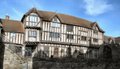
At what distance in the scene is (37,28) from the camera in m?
42.2

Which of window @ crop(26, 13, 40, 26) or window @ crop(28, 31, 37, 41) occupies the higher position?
window @ crop(26, 13, 40, 26)

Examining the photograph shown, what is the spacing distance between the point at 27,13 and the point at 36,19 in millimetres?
1826

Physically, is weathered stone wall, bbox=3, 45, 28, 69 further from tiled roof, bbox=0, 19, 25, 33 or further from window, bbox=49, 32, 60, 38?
window, bbox=49, 32, 60, 38

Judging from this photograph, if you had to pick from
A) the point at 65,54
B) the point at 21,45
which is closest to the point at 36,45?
the point at 21,45

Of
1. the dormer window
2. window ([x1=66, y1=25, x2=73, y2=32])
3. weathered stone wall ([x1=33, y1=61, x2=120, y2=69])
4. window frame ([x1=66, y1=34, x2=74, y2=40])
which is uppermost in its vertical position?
the dormer window

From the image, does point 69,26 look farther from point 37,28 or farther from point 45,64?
point 45,64

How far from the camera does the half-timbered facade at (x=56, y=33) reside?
41.8 meters

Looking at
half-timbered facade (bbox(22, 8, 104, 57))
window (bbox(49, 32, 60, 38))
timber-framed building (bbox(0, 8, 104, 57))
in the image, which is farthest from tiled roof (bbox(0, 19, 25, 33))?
window (bbox(49, 32, 60, 38))

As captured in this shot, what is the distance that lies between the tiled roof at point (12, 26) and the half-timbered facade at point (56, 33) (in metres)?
0.89

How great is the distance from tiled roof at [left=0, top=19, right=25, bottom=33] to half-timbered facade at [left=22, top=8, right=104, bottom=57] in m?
0.89

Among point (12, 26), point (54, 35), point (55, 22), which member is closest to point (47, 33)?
point (54, 35)

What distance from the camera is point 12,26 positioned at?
42.1 meters

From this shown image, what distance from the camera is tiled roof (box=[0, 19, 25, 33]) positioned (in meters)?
40.9

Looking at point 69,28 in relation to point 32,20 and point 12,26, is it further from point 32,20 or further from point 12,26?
point 12,26
